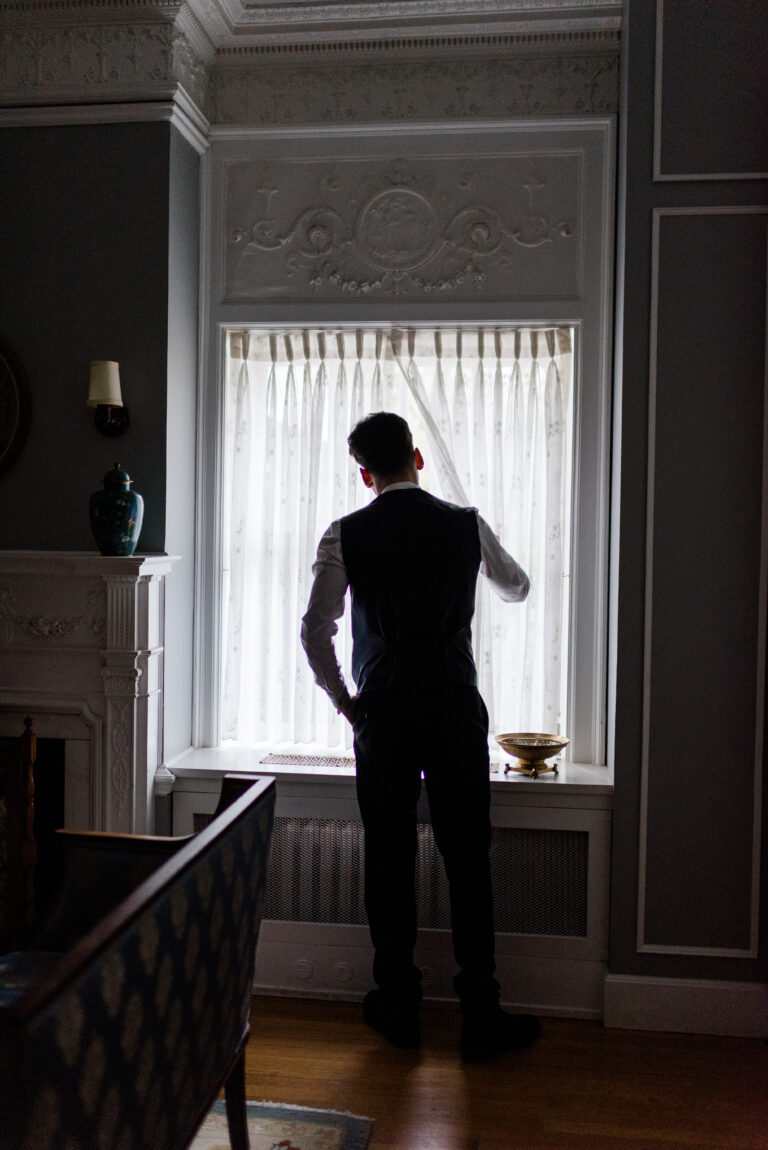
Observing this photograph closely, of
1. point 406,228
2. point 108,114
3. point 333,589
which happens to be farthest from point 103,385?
point 406,228

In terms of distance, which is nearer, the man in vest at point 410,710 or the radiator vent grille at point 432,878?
the man in vest at point 410,710

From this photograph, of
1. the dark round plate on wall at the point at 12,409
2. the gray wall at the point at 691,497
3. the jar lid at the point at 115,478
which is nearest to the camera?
the gray wall at the point at 691,497

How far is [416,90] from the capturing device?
3113 mm

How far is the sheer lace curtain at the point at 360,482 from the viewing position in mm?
3145

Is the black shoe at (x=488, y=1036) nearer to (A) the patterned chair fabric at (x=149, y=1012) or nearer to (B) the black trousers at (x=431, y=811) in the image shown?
(B) the black trousers at (x=431, y=811)

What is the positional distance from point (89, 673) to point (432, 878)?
118 cm

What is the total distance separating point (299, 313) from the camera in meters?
3.18

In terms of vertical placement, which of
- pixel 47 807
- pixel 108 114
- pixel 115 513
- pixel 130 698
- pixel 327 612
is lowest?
pixel 47 807

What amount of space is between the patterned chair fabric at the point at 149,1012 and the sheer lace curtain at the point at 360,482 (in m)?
1.39

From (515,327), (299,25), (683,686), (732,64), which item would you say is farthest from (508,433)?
(299,25)

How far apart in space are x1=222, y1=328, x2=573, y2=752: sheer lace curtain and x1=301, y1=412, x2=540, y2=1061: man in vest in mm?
580

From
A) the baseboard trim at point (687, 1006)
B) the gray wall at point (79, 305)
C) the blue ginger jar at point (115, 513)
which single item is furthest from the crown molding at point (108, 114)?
the baseboard trim at point (687, 1006)

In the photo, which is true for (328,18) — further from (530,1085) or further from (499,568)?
(530,1085)

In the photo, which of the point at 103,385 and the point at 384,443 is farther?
the point at 103,385
